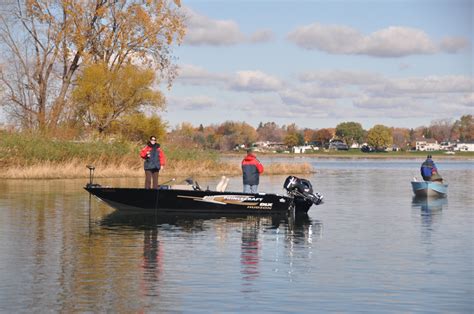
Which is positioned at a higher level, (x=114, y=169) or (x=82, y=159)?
(x=82, y=159)

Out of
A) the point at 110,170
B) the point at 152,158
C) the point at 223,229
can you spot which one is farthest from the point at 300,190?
the point at 110,170

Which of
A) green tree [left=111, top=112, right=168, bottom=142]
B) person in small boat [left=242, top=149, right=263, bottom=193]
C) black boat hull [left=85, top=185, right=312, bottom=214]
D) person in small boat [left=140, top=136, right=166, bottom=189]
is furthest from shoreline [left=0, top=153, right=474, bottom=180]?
person in small boat [left=242, top=149, right=263, bottom=193]

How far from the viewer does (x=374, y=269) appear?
51.0ft

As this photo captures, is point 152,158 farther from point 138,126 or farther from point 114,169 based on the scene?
point 138,126

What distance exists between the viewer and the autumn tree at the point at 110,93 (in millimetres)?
56719

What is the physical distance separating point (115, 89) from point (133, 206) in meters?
33.2

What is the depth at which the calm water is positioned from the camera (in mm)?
12414

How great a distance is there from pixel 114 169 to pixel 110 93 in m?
10.3

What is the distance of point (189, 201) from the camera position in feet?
82.3

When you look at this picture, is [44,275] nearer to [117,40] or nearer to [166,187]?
[166,187]

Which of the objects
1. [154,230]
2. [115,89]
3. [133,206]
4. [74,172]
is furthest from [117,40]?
[154,230]

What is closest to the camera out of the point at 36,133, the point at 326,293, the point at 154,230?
the point at 326,293

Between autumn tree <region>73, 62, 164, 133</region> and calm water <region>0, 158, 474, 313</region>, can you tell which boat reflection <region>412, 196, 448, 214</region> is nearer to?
calm water <region>0, 158, 474, 313</region>

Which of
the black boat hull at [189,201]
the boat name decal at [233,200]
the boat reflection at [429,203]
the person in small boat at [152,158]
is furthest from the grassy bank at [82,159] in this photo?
the boat name decal at [233,200]
